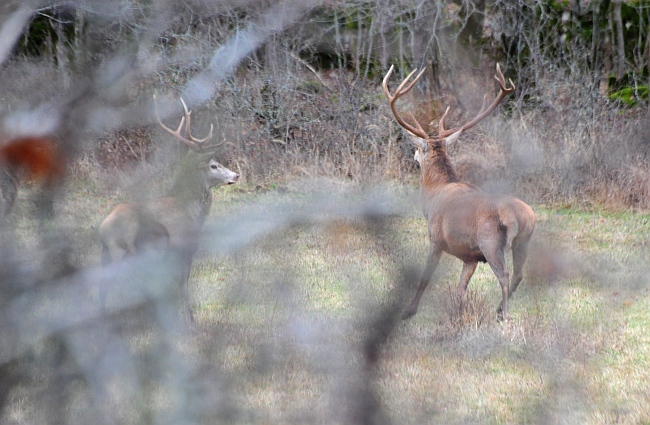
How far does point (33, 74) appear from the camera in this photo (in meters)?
1.18

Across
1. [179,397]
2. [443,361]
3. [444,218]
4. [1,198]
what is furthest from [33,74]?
[444,218]

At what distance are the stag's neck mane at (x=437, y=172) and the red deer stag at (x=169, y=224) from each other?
5147 millimetres

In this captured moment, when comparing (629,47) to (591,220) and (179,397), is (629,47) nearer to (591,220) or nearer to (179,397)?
(591,220)

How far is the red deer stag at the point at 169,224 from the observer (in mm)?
1184

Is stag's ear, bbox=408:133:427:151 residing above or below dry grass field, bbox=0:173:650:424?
below

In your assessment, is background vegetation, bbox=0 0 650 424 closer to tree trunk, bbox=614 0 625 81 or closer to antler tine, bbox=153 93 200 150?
antler tine, bbox=153 93 200 150

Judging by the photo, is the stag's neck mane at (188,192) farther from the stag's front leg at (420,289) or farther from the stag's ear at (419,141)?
the stag's ear at (419,141)

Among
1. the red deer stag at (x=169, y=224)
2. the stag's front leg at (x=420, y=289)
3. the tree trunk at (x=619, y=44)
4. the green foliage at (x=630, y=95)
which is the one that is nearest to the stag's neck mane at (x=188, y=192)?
the red deer stag at (x=169, y=224)

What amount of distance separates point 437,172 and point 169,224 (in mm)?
5662

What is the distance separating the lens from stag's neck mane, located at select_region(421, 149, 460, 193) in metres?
6.57

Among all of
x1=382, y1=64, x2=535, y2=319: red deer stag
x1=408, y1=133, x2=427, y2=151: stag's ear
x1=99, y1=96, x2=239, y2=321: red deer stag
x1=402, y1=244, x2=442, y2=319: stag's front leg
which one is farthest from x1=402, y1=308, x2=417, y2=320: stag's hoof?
x1=408, y1=133, x2=427, y2=151: stag's ear

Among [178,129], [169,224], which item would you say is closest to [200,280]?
[169,224]

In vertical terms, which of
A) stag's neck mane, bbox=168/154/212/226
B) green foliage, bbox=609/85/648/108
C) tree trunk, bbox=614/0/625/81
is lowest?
green foliage, bbox=609/85/648/108

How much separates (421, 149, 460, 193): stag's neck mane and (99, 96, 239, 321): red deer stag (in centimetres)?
515
